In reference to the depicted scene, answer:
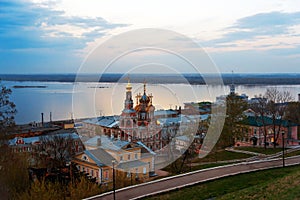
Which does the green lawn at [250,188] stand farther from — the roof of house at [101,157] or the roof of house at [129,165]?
the roof of house at [101,157]

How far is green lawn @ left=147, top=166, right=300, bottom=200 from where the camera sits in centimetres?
439

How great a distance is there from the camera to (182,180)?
651 centimetres

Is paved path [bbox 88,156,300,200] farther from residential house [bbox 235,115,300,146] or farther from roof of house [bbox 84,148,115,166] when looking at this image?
residential house [bbox 235,115,300,146]

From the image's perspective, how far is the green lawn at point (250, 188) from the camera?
4.39 metres

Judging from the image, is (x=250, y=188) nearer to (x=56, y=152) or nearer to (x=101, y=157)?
(x=101, y=157)

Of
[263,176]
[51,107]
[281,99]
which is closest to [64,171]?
[263,176]

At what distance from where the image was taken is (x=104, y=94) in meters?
7.21

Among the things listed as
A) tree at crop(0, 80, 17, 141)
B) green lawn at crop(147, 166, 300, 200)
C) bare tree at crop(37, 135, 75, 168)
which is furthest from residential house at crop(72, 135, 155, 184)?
tree at crop(0, 80, 17, 141)

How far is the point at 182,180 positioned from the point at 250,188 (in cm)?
178

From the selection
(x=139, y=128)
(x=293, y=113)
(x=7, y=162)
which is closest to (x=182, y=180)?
(x=139, y=128)

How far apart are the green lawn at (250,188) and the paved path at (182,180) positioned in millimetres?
251

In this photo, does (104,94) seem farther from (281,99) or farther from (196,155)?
A: (281,99)

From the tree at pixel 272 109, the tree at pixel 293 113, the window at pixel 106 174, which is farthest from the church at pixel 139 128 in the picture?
the tree at pixel 293 113

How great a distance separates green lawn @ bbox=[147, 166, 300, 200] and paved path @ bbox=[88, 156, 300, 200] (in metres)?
0.25
